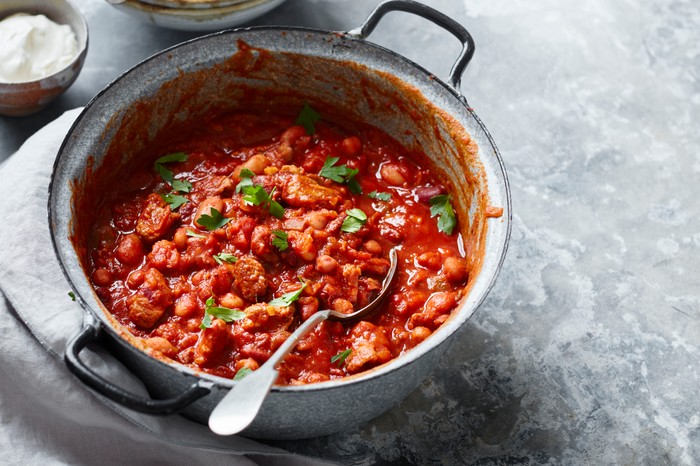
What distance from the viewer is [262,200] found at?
132 inches

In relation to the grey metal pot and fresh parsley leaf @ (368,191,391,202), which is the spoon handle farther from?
fresh parsley leaf @ (368,191,391,202)

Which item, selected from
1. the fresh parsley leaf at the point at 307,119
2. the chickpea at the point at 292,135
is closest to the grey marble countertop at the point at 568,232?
the fresh parsley leaf at the point at 307,119

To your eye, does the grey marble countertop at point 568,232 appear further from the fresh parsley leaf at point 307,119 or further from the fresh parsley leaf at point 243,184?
the fresh parsley leaf at point 243,184

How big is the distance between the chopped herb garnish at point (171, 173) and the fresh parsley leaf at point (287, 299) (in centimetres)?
70

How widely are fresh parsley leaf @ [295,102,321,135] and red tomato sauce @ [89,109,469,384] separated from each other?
0.03 m

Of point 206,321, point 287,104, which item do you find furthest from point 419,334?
point 287,104

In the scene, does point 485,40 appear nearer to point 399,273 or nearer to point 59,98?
point 399,273

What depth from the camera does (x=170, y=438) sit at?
299 centimetres

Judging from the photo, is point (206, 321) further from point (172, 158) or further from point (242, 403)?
point (172, 158)

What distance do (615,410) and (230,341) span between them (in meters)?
1.61

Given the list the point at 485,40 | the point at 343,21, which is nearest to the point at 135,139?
the point at 343,21

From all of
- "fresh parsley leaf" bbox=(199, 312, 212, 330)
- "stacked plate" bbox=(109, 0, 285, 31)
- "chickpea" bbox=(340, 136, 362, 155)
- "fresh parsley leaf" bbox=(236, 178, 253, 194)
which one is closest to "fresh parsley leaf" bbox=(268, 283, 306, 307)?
"fresh parsley leaf" bbox=(199, 312, 212, 330)

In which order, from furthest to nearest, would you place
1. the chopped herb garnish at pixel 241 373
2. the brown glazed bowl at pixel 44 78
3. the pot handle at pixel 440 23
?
the brown glazed bowl at pixel 44 78
the pot handle at pixel 440 23
the chopped herb garnish at pixel 241 373

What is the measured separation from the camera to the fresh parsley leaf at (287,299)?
3105 millimetres
